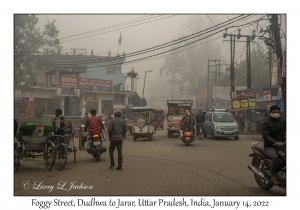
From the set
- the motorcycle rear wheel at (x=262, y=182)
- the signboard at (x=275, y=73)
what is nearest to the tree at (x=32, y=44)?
the signboard at (x=275, y=73)

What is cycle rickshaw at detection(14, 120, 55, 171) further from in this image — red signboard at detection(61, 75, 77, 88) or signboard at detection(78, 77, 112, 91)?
signboard at detection(78, 77, 112, 91)

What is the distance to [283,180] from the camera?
6.28m

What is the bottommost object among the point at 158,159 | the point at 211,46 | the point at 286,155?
the point at 158,159

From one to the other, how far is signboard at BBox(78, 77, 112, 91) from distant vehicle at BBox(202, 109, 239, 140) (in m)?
21.0

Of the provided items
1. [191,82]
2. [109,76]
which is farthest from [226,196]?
[191,82]

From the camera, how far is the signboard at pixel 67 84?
1407 inches

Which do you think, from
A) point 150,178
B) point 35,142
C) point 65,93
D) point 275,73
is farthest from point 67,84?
point 150,178

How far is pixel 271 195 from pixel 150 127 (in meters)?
13.9

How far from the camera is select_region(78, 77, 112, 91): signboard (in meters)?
39.8

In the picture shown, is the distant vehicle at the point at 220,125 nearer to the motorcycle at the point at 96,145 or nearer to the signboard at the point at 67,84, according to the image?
the motorcycle at the point at 96,145

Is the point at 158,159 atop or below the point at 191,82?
below

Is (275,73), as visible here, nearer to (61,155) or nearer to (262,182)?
(262,182)

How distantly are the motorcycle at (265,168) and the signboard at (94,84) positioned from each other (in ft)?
110
